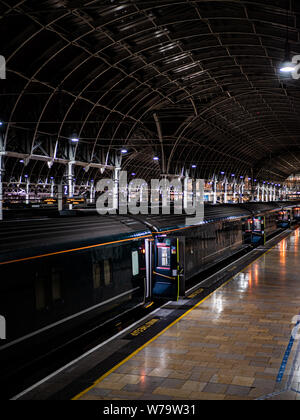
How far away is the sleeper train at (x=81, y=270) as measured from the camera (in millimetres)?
8750

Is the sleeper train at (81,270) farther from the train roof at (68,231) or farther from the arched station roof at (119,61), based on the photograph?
the arched station roof at (119,61)

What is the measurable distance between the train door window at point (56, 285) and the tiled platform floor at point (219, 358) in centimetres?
203

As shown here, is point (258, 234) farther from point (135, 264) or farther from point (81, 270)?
point (81, 270)

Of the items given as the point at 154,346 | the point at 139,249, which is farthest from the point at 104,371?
the point at 139,249

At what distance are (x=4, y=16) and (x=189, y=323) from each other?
16.7 metres

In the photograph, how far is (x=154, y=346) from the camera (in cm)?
1089

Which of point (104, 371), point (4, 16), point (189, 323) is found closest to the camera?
point (104, 371)

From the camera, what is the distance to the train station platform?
821 cm

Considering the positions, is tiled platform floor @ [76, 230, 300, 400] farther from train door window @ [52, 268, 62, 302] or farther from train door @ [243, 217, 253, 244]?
train door @ [243, 217, 253, 244]

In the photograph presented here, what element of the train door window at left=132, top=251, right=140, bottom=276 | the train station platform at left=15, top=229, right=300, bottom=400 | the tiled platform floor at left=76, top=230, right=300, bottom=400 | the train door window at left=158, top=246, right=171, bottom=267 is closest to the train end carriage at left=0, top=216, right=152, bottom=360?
the train door window at left=132, top=251, right=140, bottom=276

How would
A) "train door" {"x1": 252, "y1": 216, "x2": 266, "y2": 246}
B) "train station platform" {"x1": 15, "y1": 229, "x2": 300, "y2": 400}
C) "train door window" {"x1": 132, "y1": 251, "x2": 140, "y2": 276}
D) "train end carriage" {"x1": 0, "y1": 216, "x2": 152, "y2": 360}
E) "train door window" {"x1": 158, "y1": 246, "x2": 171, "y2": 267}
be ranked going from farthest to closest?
"train door" {"x1": 252, "y1": 216, "x2": 266, "y2": 246}
"train door window" {"x1": 158, "y1": 246, "x2": 171, "y2": 267}
"train door window" {"x1": 132, "y1": 251, "x2": 140, "y2": 276}
"train end carriage" {"x1": 0, "y1": 216, "x2": 152, "y2": 360}
"train station platform" {"x1": 15, "y1": 229, "x2": 300, "y2": 400}

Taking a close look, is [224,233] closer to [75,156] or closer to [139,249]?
[139,249]

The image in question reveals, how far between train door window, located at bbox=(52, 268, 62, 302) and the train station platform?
1634mm

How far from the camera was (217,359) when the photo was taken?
9977mm
